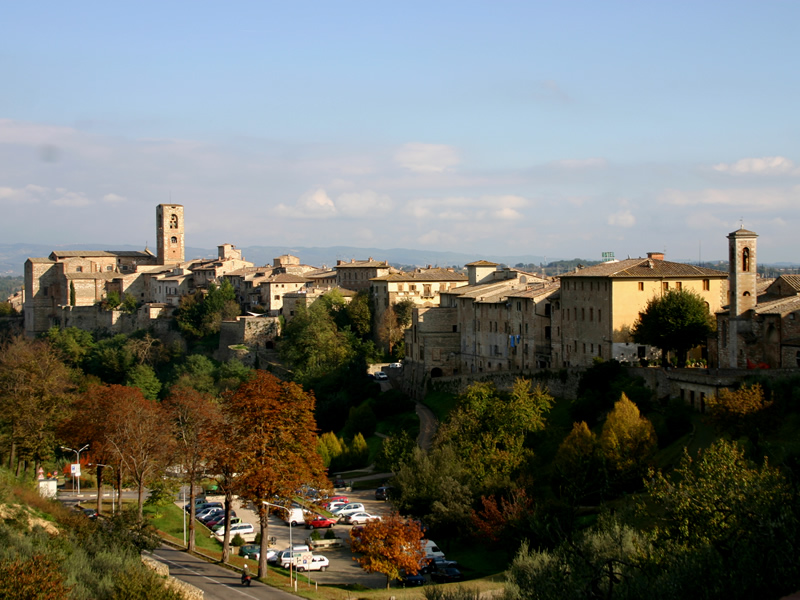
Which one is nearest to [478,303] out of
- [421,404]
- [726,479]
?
[421,404]

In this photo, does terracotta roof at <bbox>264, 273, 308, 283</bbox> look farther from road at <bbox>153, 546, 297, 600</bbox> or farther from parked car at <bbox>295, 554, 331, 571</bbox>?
parked car at <bbox>295, 554, 331, 571</bbox>

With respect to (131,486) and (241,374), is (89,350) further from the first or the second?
(131,486)

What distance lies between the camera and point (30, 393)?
4784cm

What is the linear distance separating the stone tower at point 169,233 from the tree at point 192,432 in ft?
231

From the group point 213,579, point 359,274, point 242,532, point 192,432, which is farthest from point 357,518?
point 359,274

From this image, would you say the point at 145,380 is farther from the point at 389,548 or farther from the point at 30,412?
→ the point at 389,548

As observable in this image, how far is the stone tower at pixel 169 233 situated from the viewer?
12044 cm

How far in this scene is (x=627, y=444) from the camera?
3950cm

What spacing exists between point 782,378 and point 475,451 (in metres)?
14.9

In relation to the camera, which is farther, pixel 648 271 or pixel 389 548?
pixel 648 271

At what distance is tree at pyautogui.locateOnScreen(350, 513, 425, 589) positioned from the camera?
3506 cm

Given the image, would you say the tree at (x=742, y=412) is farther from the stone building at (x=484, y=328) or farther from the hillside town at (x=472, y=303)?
the stone building at (x=484, y=328)

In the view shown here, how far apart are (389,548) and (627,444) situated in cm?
1119

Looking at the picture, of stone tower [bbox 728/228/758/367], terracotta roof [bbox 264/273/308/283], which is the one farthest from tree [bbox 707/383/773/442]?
terracotta roof [bbox 264/273/308/283]
